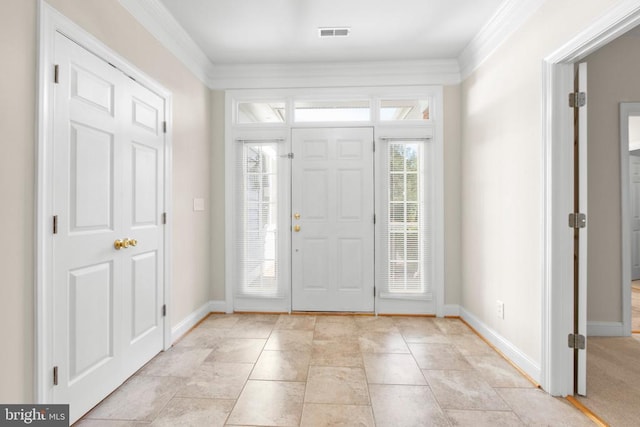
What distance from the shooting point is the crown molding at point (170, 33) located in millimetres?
2384

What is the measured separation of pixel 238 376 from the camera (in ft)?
7.50

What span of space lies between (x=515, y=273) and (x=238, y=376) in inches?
86.7

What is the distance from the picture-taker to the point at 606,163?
2975 millimetres

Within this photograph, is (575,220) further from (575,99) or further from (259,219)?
(259,219)

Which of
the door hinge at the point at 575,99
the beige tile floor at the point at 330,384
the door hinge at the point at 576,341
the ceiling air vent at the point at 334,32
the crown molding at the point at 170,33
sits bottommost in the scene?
the beige tile floor at the point at 330,384

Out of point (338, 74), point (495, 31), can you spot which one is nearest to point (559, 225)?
point (495, 31)

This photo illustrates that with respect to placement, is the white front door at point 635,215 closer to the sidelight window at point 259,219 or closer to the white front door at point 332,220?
the white front door at point 332,220

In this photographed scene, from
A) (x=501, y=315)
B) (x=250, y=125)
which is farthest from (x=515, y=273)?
(x=250, y=125)

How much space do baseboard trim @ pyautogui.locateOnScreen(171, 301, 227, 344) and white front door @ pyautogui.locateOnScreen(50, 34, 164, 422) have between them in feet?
0.90

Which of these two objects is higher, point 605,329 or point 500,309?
point 500,309

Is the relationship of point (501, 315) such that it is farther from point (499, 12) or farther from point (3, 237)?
point (3, 237)

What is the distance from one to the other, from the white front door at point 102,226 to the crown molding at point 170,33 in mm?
525

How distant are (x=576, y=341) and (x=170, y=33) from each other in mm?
3817

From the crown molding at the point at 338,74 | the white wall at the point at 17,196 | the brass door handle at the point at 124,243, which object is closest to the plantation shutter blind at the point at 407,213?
the crown molding at the point at 338,74
